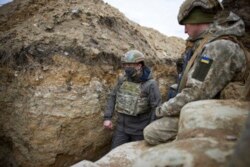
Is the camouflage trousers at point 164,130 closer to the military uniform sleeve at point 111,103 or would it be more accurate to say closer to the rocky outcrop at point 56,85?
the military uniform sleeve at point 111,103

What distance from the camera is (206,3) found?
354cm

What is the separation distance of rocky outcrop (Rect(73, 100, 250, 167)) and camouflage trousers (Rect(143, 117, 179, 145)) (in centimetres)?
70

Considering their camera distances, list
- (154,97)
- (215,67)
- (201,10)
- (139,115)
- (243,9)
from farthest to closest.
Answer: (139,115) → (154,97) → (243,9) → (201,10) → (215,67)

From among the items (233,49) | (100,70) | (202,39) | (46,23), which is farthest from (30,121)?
(233,49)

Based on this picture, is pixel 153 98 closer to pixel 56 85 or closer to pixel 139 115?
pixel 139 115

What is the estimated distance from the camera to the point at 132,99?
521 cm

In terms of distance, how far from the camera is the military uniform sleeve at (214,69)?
3.10m

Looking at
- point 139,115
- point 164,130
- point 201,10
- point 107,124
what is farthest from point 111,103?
point 201,10

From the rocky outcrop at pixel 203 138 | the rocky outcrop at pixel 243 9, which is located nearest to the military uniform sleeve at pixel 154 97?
the rocky outcrop at pixel 243 9

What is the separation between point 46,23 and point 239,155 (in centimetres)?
506

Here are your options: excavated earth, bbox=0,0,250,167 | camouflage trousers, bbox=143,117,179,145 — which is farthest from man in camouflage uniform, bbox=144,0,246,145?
excavated earth, bbox=0,0,250,167

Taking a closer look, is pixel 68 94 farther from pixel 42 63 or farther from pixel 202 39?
pixel 202 39

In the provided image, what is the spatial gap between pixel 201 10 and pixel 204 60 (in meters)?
0.72

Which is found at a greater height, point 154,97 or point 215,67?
point 215,67
